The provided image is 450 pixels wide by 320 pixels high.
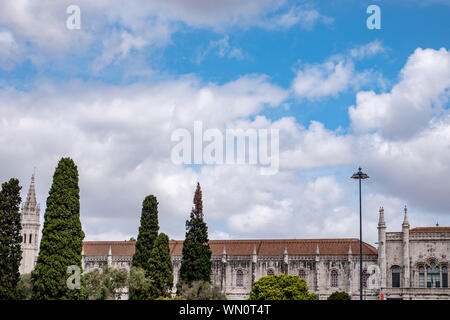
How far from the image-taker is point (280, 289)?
59.9 metres

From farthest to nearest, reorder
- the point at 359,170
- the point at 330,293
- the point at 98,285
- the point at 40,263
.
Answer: the point at 330,293 → the point at 98,285 → the point at 40,263 → the point at 359,170

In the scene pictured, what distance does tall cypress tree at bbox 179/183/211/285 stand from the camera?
215ft

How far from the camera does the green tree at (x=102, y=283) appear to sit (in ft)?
177

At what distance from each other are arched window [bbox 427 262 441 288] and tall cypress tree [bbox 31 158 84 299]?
42132 millimetres

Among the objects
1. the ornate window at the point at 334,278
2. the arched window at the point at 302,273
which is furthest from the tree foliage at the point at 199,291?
the ornate window at the point at 334,278

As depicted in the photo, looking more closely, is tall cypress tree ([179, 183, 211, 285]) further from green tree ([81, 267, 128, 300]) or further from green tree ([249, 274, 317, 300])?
green tree ([81, 267, 128, 300])

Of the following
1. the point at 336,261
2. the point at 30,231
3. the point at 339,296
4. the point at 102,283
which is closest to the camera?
the point at 102,283

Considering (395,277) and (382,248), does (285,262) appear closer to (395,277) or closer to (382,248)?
(382,248)

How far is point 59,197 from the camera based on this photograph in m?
45.2

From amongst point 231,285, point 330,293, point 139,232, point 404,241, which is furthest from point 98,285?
point 404,241

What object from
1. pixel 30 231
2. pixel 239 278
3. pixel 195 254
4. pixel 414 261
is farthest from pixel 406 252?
pixel 30 231

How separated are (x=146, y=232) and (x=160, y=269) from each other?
7113 millimetres
